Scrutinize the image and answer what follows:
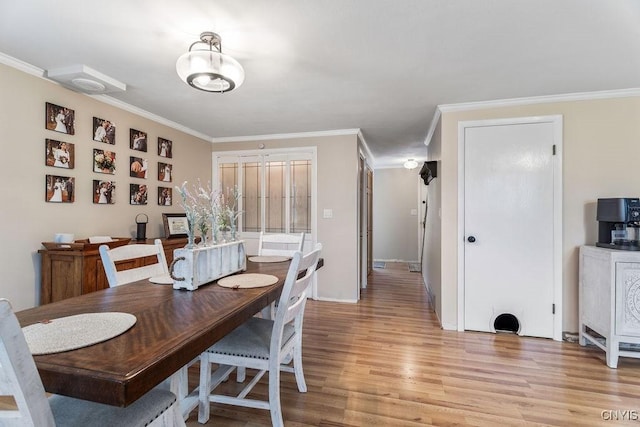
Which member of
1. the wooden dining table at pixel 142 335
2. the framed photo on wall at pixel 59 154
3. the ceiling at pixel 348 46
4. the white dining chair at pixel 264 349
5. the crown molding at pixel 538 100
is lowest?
the white dining chair at pixel 264 349

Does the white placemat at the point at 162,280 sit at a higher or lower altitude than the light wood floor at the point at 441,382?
higher

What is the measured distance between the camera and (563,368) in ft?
7.66

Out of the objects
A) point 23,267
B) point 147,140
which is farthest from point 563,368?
point 147,140

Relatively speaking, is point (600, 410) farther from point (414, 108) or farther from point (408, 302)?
point (414, 108)

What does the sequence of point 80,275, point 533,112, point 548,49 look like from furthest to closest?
point 533,112 < point 80,275 < point 548,49

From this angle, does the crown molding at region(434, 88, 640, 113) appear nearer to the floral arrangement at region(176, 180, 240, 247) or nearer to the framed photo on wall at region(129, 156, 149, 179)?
the floral arrangement at region(176, 180, 240, 247)

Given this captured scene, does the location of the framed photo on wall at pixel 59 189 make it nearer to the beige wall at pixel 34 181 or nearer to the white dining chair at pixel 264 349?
Result: the beige wall at pixel 34 181

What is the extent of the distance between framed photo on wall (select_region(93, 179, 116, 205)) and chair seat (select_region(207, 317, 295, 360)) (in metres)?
2.13

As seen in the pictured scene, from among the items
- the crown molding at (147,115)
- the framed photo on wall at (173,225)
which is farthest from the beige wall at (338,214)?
the framed photo on wall at (173,225)

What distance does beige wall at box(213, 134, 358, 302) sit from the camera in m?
4.07

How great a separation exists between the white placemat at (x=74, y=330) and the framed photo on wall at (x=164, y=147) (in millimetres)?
2922

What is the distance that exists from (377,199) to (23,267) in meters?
6.22

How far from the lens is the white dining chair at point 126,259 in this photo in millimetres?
1671

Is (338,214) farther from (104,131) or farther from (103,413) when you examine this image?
(103,413)
